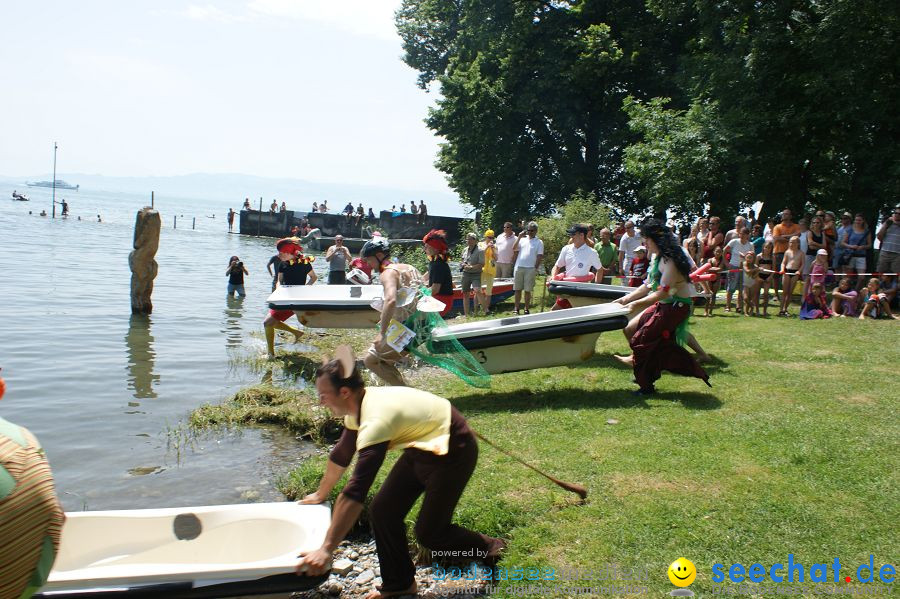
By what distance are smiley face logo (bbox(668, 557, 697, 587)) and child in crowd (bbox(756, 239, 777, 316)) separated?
10.4 m

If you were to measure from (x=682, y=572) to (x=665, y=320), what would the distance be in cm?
413

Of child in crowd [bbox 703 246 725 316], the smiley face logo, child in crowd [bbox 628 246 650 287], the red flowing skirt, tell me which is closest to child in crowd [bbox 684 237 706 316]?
child in crowd [bbox 703 246 725 316]

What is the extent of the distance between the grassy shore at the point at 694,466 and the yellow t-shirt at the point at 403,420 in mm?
1210

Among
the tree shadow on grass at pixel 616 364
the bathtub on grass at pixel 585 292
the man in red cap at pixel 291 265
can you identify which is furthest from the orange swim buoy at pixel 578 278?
the man in red cap at pixel 291 265

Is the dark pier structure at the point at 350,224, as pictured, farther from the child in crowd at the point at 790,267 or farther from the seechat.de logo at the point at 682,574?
the seechat.de logo at the point at 682,574

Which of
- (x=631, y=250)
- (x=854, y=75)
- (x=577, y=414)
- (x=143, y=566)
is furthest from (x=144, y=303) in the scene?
(x=854, y=75)

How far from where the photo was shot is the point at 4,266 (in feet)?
83.0

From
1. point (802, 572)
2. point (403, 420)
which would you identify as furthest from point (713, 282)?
point (403, 420)

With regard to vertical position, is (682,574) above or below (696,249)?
below

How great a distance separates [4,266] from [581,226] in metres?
22.7

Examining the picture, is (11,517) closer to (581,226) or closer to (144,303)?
(581,226)

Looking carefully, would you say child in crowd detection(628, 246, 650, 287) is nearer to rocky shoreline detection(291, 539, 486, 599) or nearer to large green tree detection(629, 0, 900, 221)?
large green tree detection(629, 0, 900, 221)

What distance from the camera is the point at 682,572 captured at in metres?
4.20

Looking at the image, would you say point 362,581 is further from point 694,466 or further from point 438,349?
point 438,349
